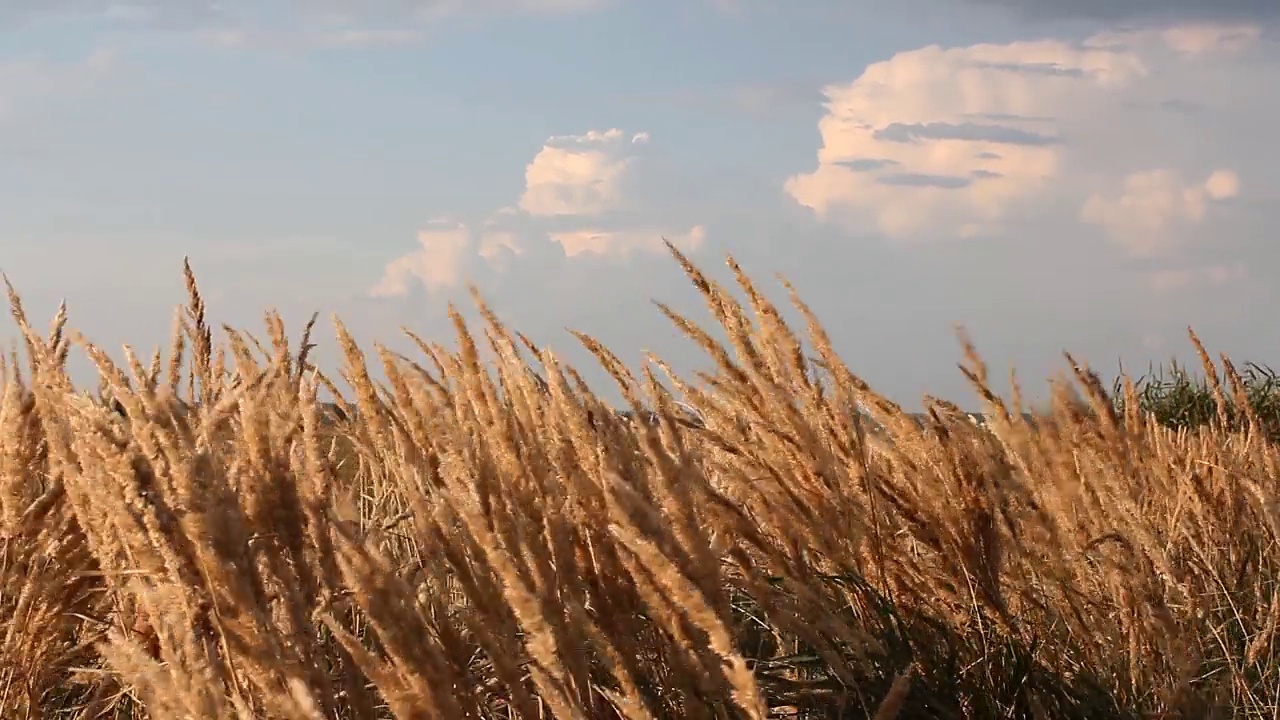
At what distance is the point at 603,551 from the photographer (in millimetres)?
1539

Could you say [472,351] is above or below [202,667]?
above

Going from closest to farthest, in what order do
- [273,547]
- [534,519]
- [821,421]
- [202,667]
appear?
[202,667] < [273,547] < [534,519] < [821,421]

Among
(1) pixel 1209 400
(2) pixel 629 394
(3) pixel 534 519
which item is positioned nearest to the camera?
(3) pixel 534 519

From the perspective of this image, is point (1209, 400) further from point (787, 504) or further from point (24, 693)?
point (24, 693)

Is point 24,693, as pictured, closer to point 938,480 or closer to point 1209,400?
point 938,480

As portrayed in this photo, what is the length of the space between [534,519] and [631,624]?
187 millimetres

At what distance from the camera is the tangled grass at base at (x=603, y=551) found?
1.23m

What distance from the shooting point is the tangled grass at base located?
123 centimetres

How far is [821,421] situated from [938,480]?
9.2 inches

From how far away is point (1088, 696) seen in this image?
203cm

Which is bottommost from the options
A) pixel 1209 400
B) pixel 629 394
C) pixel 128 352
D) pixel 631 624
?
pixel 1209 400

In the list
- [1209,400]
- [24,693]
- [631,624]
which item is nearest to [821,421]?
[631,624]

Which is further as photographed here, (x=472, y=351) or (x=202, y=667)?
(x=472, y=351)

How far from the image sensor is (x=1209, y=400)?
825 centimetres
